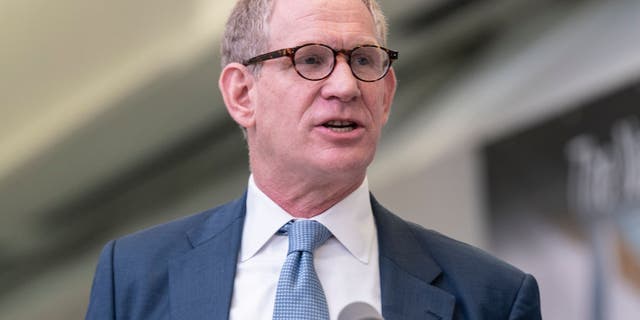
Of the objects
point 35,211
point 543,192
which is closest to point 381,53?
point 543,192

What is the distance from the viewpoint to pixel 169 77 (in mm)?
6008

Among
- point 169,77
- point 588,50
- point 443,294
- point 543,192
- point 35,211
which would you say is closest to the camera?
point 443,294

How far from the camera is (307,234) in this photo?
1.98 m

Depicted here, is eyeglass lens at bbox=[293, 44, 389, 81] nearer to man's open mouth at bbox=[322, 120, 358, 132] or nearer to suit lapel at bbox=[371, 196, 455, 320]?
man's open mouth at bbox=[322, 120, 358, 132]

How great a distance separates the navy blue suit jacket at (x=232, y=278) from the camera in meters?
1.93

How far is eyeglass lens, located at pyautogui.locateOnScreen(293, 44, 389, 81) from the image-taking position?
6.41ft

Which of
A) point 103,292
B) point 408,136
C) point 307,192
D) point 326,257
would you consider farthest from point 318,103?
point 408,136

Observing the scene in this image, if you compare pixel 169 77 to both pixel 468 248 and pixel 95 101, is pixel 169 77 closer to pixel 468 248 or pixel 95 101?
pixel 95 101

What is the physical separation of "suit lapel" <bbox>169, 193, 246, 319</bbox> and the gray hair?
0.29 metres

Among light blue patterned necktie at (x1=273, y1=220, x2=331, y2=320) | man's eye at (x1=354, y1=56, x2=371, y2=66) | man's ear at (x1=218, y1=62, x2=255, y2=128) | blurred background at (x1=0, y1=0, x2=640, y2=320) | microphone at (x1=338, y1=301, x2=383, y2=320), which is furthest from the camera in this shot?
blurred background at (x1=0, y1=0, x2=640, y2=320)

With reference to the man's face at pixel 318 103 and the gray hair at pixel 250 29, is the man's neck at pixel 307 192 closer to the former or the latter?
the man's face at pixel 318 103

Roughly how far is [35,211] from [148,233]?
4777 millimetres

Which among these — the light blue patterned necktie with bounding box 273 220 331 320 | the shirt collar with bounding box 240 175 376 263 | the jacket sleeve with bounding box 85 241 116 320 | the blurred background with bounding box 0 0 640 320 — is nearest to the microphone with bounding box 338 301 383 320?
the light blue patterned necktie with bounding box 273 220 331 320

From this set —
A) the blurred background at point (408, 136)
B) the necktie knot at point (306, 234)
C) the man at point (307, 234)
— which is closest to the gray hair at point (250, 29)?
the man at point (307, 234)
